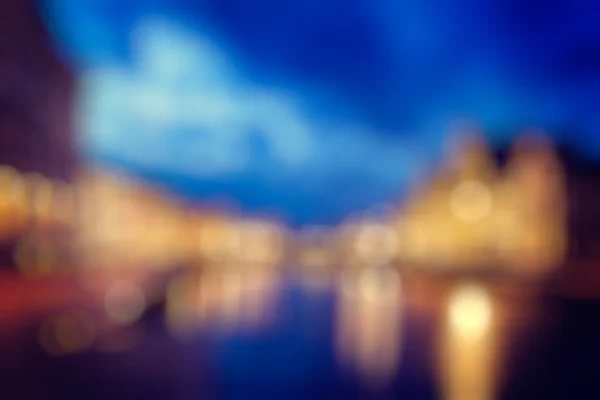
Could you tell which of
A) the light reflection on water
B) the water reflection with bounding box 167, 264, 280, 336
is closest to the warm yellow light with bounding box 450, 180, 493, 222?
the light reflection on water

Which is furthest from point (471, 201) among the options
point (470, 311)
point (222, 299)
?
point (222, 299)

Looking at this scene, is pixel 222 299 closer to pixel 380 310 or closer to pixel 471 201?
pixel 380 310

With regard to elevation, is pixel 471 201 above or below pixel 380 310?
above

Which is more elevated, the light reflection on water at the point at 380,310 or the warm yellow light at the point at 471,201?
the warm yellow light at the point at 471,201

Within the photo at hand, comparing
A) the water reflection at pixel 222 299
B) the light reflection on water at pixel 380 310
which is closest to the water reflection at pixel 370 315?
the light reflection on water at pixel 380 310

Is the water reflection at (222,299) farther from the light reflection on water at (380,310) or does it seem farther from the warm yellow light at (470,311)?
the warm yellow light at (470,311)

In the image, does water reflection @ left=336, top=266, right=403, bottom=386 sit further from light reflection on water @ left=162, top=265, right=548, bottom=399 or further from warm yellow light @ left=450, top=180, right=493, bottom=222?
warm yellow light @ left=450, top=180, right=493, bottom=222

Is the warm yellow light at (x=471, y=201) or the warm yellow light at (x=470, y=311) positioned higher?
the warm yellow light at (x=471, y=201)

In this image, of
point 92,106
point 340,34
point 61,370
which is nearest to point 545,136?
point 340,34

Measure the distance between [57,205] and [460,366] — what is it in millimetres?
707

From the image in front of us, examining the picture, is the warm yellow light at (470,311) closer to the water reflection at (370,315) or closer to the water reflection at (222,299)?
the water reflection at (370,315)

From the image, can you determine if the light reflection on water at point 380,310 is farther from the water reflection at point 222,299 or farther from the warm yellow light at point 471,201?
the warm yellow light at point 471,201

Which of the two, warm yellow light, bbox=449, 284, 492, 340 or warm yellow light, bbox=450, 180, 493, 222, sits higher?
warm yellow light, bbox=450, 180, 493, 222

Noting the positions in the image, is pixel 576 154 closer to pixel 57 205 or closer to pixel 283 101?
pixel 283 101
